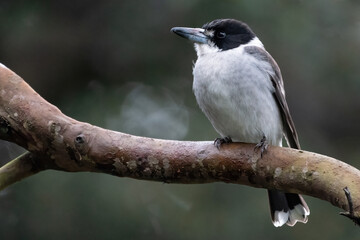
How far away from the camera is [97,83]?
4910mm

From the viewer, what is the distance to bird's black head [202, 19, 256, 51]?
339cm

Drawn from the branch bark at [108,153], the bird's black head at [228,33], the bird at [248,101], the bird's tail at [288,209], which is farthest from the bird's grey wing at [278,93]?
the branch bark at [108,153]

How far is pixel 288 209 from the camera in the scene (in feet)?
10.2

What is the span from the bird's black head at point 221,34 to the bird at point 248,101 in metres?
0.04

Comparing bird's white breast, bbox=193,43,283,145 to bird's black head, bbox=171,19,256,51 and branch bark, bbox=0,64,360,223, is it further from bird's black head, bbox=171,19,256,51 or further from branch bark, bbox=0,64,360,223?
branch bark, bbox=0,64,360,223

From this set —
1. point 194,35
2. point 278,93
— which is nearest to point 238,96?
point 278,93

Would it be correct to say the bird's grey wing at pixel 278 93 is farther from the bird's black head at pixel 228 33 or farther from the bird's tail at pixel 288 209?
the bird's tail at pixel 288 209

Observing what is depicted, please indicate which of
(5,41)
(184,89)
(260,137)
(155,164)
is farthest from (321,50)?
(155,164)

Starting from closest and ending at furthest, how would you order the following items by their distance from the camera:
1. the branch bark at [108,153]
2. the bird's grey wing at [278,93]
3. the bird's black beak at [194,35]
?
the branch bark at [108,153] → the bird's grey wing at [278,93] → the bird's black beak at [194,35]

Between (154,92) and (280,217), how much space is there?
2.23m

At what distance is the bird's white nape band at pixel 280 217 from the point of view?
3.11 m

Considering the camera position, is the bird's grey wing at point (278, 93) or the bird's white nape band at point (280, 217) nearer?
the bird's white nape band at point (280, 217)

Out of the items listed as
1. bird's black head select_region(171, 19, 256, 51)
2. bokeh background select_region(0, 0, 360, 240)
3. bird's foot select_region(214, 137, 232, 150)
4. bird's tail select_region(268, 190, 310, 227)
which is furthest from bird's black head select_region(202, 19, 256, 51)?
bokeh background select_region(0, 0, 360, 240)

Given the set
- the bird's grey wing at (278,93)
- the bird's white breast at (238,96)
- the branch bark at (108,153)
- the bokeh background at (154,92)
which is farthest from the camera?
the bokeh background at (154,92)
